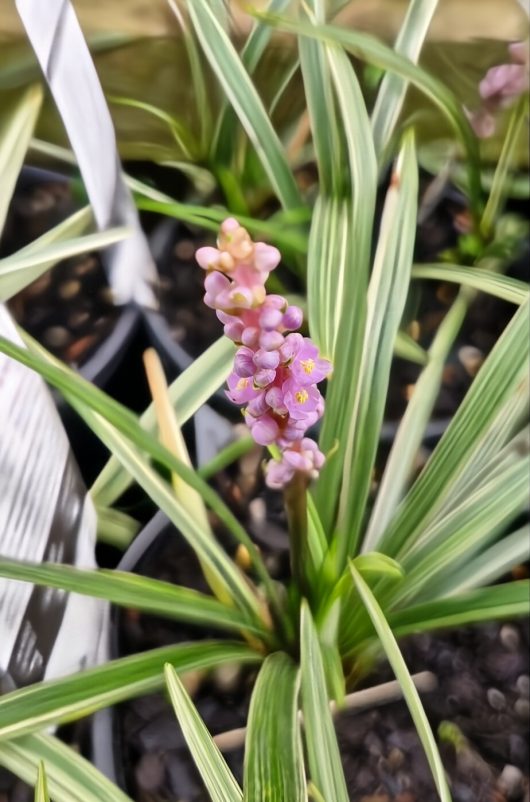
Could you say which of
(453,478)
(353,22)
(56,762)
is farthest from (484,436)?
(353,22)

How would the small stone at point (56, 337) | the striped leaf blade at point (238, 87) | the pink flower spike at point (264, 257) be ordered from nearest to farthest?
the pink flower spike at point (264, 257), the striped leaf blade at point (238, 87), the small stone at point (56, 337)

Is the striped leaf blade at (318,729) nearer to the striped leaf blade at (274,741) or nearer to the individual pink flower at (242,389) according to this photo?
the striped leaf blade at (274,741)

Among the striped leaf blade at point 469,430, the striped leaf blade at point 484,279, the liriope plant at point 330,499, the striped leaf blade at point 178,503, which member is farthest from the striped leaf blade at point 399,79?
the striped leaf blade at point 178,503

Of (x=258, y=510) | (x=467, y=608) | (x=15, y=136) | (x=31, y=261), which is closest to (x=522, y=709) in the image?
(x=467, y=608)

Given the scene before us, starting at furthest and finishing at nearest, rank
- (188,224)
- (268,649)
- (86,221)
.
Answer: (188,224), (86,221), (268,649)

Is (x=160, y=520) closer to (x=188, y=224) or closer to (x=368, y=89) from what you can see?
(x=188, y=224)

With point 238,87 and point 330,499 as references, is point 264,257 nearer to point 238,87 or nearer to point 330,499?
point 330,499

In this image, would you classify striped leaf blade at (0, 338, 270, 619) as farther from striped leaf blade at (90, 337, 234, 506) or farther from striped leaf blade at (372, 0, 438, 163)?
striped leaf blade at (372, 0, 438, 163)
